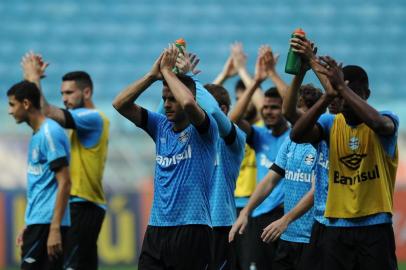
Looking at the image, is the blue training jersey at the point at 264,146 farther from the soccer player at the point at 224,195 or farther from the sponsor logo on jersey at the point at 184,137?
the sponsor logo on jersey at the point at 184,137

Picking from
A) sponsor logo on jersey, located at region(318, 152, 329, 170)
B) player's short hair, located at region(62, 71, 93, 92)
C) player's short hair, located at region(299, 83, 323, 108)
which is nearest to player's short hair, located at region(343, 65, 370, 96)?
sponsor logo on jersey, located at region(318, 152, 329, 170)

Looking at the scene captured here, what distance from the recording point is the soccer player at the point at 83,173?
30.8 feet

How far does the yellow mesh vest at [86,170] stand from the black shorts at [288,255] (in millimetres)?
2204

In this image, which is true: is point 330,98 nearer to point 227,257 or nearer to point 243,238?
point 227,257

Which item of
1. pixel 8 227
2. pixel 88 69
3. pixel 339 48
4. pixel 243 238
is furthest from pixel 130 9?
pixel 243 238

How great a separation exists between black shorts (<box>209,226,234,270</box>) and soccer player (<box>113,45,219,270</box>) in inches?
62.0

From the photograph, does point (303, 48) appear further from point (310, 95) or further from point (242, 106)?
point (242, 106)

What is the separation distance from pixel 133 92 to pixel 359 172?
1591mm

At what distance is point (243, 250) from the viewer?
376 inches

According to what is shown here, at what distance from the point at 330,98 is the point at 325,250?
1134 millimetres

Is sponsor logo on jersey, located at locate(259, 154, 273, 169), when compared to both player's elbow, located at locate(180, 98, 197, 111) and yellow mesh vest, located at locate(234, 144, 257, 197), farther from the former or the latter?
player's elbow, located at locate(180, 98, 197, 111)

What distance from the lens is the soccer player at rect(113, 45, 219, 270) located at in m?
6.40

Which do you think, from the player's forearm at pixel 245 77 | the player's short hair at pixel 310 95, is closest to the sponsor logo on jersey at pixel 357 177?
the player's short hair at pixel 310 95

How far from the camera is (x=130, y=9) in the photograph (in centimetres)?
2339
